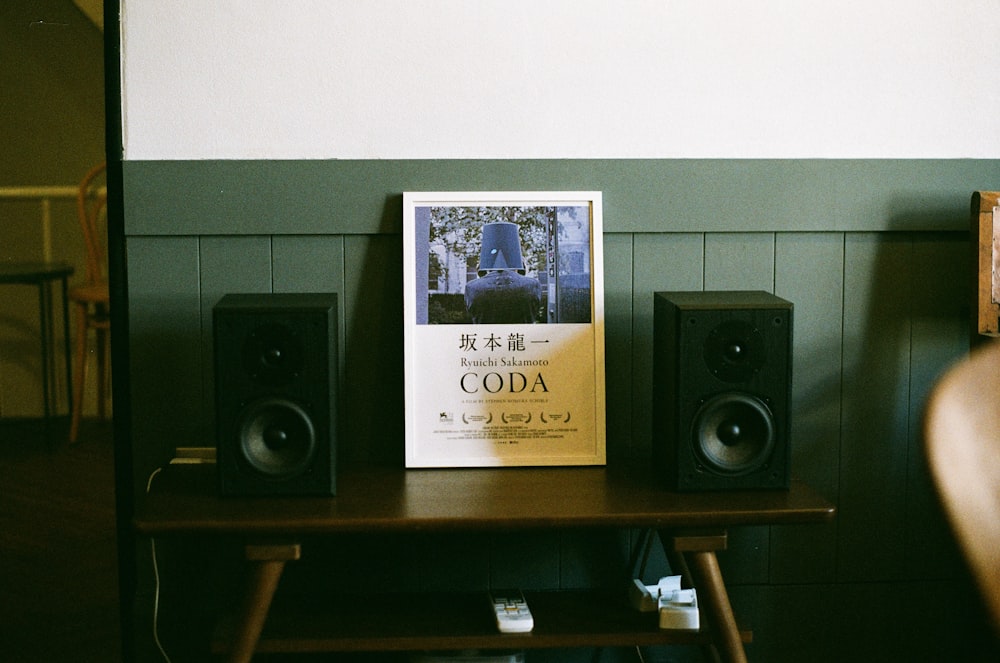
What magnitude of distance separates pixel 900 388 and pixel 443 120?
110 cm

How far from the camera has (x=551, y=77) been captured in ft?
6.00

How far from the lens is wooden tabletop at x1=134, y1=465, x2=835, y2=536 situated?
Answer: 1.47 metres

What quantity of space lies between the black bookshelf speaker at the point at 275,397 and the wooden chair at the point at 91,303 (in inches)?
90.6

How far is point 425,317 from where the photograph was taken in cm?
181

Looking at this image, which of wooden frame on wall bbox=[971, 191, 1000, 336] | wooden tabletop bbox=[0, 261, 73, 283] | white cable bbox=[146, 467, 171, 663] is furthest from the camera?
wooden tabletop bbox=[0, 261, 73, 283]

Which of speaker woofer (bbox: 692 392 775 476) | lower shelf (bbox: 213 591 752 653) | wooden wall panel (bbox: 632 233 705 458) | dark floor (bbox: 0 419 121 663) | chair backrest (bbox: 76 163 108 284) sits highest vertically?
chair backrest (bbox: 76 163 108 284)

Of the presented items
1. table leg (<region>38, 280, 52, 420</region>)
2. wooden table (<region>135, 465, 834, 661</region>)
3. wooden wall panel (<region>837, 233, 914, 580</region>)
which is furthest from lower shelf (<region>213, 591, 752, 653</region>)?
table leg (<region>38, 280, 52, 420</region>)

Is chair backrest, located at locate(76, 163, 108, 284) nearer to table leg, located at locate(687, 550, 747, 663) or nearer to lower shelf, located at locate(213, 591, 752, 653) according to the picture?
lower shelf, located at locate(213, 591, 752, 653)

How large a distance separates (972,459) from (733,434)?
0.58m

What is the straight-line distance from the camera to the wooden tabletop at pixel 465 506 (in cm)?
147

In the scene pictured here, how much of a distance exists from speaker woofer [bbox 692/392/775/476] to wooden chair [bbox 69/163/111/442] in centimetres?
273

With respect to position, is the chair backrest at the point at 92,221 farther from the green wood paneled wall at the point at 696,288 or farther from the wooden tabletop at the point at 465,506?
the wooden tabletop at the point at 465,506

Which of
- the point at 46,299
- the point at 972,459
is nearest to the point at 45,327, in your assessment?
the point at 46,299

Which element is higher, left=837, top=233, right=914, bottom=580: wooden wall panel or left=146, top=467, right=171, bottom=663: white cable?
left=837, top=233, right=914, bottom=580: wooden wall panel
